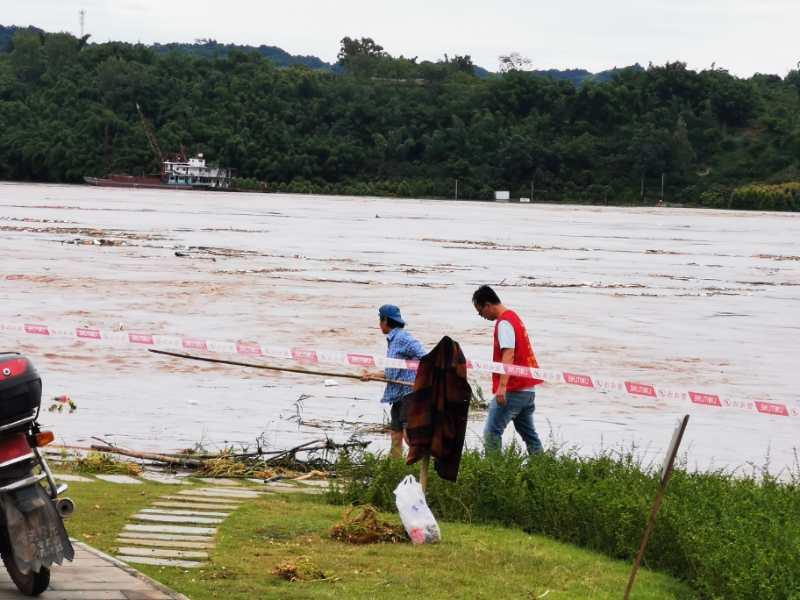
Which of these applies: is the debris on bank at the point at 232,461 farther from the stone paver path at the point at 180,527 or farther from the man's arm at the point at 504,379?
the man's arm at the point at 504,379

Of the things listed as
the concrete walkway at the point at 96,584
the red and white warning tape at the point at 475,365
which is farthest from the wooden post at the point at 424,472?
the concrete walkway at the point at 96,584

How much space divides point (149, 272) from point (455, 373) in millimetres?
25460

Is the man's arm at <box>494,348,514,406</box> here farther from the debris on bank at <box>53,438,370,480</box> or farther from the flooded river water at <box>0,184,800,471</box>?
the debris on bank at <box>53,438,370,480</box>

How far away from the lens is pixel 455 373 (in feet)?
28.7

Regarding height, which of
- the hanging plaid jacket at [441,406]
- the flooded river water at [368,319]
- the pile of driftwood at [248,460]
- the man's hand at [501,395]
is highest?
the hanging plaid jacket at [441,406]

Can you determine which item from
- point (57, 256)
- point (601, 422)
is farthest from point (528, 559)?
point (57, 256)

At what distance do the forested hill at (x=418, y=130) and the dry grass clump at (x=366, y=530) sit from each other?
130999mm

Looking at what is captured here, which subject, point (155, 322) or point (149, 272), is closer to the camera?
point (155, 322)

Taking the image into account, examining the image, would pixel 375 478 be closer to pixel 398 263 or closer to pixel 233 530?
pixel 233 530

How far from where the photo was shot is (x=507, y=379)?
10.9 metres

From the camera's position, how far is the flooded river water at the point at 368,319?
14727mm

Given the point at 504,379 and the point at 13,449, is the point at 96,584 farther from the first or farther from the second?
the point at 504,379

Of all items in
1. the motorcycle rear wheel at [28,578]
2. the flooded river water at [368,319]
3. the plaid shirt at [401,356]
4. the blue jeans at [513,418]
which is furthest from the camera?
the flooded river water at [368,319]

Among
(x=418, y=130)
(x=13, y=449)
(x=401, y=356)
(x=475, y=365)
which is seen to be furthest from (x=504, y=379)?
(x=418, y=130)
